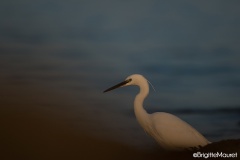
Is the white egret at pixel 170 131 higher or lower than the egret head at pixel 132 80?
lower

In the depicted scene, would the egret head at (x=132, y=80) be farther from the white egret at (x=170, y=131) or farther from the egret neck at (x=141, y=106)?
the white egret at (x=170, y=131)

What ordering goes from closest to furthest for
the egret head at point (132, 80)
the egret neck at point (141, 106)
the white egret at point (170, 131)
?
the white egret at point (170, 131) < the egret neck at point (141, 106) < the egret head at point (132, 80)

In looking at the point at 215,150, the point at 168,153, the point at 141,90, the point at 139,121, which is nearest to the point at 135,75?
the point at 141,90

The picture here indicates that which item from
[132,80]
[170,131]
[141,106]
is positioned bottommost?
[170,131]

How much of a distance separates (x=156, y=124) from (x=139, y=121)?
34cm

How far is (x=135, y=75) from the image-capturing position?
6.12 m

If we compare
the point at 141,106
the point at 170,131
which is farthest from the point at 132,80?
the point at 170,131

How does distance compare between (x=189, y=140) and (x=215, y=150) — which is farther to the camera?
(x=189, y=140)

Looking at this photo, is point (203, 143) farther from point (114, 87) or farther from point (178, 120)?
point (114, 87)

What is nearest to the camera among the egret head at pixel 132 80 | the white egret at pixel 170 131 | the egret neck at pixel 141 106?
the white egret at pixel 170 131

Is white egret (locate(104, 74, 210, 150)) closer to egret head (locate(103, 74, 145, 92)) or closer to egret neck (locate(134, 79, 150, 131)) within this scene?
egret neck (locate(134, 79, 150, 131))

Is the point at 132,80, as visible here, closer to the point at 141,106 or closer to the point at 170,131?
the point at 141,106

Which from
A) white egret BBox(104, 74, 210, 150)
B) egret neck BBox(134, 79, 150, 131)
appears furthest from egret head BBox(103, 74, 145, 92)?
white egret BBox(104, 74, 210, 150)

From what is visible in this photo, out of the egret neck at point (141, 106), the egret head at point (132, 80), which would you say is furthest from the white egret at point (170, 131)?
the egret head at point (132, 80)
